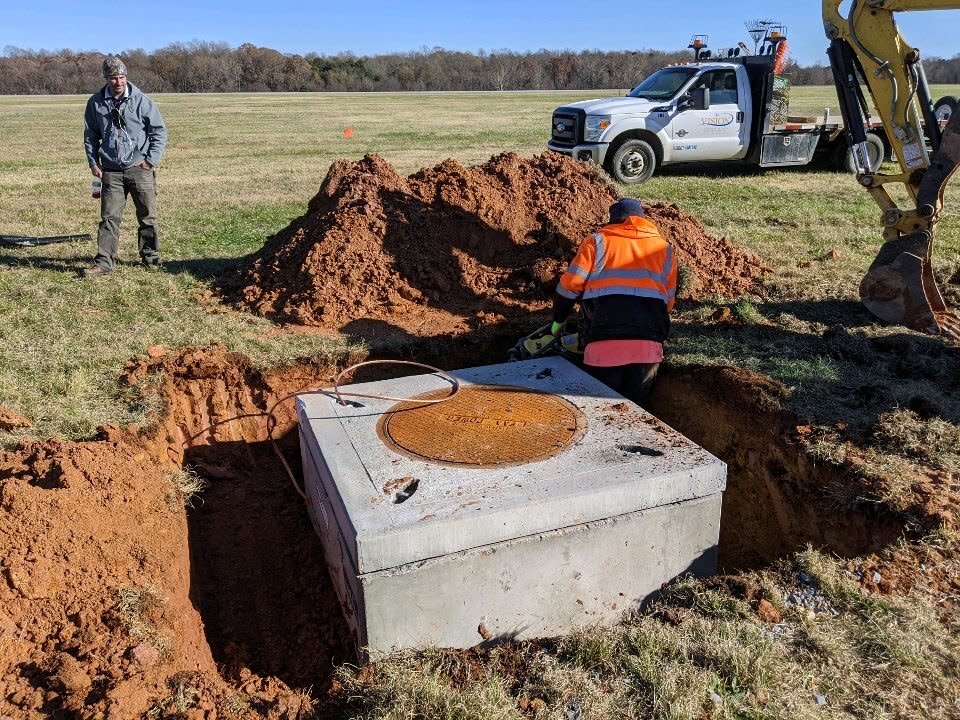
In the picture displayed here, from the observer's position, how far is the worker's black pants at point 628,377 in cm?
504

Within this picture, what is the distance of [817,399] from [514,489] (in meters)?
2.53

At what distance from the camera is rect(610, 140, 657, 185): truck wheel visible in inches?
527

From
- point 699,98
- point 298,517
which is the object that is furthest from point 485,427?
point 699,98

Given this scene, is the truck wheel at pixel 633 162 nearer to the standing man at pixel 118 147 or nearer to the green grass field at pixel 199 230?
the green grass field at pixel 199 230

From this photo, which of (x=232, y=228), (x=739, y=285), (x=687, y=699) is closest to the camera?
(x=687, y=699)

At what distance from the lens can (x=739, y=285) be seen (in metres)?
7.29

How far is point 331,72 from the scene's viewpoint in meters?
66.2

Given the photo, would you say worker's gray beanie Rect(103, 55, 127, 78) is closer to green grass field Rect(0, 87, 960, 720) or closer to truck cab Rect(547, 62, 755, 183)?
green grass field Rect(0, 87, 960, 720)

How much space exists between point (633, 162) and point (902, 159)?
7.73 m

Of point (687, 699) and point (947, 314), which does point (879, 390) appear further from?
point (687, 699)

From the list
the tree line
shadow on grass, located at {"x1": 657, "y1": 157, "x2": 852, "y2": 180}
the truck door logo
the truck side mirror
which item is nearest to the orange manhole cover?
the truck side mirror

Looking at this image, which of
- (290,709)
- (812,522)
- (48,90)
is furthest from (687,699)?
(48,90)

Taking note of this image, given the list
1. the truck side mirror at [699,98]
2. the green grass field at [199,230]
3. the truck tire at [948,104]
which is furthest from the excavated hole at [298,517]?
the truck side mirror at [699,98]

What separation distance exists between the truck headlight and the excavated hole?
342 inches
